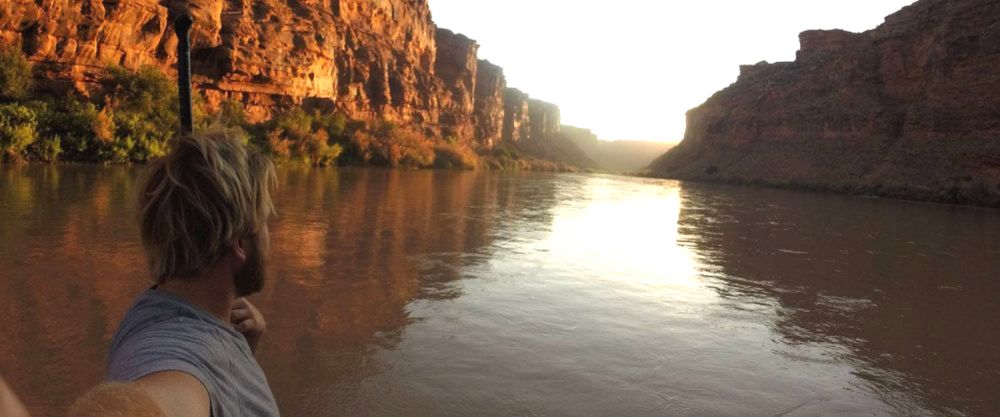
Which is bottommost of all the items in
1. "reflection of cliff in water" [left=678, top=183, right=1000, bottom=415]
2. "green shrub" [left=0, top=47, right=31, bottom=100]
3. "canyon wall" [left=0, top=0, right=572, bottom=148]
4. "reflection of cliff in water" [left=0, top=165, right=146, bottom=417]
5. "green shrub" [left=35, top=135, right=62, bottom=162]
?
"reflection of cliff in water" [left=678, top=183, right=1000, bottom=415]

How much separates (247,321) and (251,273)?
0.74 ft

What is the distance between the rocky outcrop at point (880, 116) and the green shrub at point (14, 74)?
46.8 meters

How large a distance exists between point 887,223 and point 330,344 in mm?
20085

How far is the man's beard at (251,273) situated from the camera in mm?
1490

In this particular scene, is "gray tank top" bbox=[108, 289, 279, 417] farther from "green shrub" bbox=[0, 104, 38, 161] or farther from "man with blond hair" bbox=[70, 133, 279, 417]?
"green shrub" bbox=[0, 104, 38, 161]

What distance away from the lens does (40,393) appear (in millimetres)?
3541

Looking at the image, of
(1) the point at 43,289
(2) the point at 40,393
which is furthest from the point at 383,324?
(1) the point at 43,289

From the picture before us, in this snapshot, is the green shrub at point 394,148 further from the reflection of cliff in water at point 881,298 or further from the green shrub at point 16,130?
the reflection of cliff in water at point 881,298

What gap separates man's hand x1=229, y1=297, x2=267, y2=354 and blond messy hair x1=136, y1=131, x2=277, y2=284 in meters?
0.29

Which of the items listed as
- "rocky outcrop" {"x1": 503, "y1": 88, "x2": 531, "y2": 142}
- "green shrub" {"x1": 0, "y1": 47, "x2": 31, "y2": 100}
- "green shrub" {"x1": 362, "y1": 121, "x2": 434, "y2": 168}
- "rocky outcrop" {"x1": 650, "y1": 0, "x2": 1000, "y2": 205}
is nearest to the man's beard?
"green shrub" {"x1": 0, "y1": 47, "x2": 31, "y2": 100}

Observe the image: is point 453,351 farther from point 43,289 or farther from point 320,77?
point 320,77

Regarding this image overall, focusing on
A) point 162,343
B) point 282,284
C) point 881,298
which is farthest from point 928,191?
point 162,343

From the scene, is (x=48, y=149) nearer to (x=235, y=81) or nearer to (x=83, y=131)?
(x=83, y=131)

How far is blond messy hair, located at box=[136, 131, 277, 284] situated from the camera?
1.34 meters
